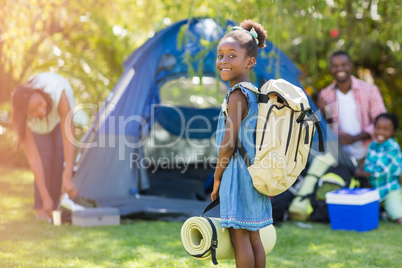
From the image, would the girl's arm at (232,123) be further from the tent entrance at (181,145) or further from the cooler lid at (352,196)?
the tent entrance at (181,145)

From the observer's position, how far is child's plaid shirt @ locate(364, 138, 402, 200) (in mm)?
4008

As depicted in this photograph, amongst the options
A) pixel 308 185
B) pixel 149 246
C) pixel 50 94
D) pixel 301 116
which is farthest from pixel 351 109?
pixel 50 94

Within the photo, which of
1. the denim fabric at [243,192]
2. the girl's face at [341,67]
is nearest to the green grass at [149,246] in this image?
the denim fabric at [243,192]

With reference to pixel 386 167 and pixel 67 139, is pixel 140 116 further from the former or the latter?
pixel 386 167

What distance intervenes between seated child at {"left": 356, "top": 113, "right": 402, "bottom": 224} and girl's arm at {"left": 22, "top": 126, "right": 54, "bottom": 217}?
8.77ft

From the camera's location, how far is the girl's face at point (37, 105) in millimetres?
3809

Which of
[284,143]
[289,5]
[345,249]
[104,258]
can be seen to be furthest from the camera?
[289,5]

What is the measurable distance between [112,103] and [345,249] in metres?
2.23

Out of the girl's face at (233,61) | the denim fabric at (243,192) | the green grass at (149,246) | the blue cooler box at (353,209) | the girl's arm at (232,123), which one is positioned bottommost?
the green grass at (149,246)

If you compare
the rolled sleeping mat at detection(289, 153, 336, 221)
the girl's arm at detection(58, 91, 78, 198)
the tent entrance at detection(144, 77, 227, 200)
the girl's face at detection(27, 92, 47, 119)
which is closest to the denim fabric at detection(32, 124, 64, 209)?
the girl's arm at detection(58, 91, 78, 198)

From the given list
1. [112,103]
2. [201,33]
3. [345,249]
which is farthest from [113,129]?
[345,249]

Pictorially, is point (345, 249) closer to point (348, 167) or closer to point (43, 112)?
point (348, 167)

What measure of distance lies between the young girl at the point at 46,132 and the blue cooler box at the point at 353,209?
6.88 ft

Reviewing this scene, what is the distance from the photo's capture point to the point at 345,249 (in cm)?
315
